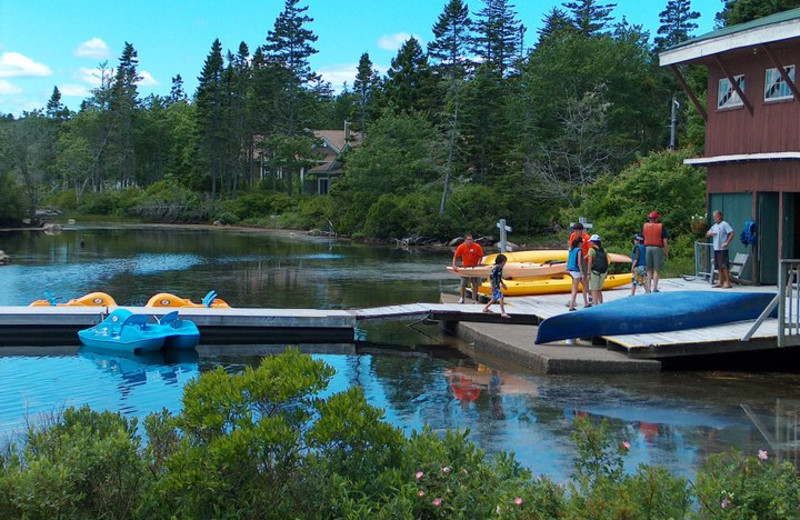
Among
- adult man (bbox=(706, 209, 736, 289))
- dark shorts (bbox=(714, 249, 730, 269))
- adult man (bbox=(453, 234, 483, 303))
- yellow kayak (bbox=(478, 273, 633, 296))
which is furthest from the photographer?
yellow kayak (bbox=(478, 273, 633, 296))

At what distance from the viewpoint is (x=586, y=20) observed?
86.8 m

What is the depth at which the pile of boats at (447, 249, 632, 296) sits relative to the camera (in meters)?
24.5

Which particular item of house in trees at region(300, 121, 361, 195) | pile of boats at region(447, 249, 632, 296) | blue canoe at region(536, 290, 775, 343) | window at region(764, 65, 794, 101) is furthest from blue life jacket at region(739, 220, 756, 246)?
house in trees at region(300, 121, 361, 195)

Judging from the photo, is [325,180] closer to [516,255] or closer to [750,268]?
[516,255]

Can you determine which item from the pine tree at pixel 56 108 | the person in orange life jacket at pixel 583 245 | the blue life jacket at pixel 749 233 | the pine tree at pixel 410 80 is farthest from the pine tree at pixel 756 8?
the pine tree at pixel 56 108

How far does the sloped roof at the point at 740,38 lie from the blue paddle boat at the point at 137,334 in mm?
14520

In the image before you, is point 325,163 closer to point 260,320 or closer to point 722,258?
point 260,320

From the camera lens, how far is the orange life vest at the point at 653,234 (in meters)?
20.8

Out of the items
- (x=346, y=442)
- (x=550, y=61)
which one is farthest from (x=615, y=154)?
(x=346, y=442)

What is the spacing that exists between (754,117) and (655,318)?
8062 mm

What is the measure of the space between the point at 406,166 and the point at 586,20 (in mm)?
27864

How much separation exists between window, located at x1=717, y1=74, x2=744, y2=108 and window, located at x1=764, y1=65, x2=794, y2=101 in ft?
3.01

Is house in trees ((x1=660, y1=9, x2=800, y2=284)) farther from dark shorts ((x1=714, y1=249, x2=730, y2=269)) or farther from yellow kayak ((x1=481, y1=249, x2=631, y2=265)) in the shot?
yellow kayak ((x1=481, y1=249, x2=631, y2=265))

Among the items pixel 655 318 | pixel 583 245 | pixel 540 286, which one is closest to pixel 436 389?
pixel 655 318
